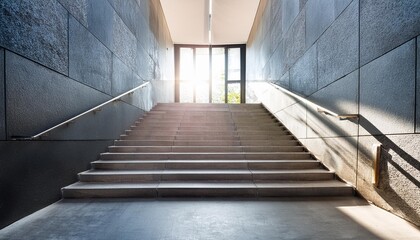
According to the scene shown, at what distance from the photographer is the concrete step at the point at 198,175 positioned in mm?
3666

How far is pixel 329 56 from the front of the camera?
13.1 ft

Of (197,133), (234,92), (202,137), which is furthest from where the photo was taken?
(234,92)

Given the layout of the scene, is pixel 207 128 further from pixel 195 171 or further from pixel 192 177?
pixel 192 177

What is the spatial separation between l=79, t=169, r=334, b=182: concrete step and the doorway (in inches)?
419

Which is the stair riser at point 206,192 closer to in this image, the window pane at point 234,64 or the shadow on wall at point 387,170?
the shadow on wall at point 387,170

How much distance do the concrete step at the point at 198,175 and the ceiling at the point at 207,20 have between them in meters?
8.22

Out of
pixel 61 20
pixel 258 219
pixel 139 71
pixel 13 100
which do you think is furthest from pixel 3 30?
pixel 139 71

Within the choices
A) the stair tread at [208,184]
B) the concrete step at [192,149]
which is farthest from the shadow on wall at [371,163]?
the concrete step at [192,149]

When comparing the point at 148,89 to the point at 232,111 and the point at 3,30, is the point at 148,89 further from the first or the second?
the point at 3,30

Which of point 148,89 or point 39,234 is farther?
point 148,89

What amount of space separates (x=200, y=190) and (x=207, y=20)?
997cm

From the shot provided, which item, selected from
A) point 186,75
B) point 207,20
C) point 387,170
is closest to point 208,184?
point 387,170

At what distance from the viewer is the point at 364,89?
3070mm

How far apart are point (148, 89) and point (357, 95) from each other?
5949 millimetres
